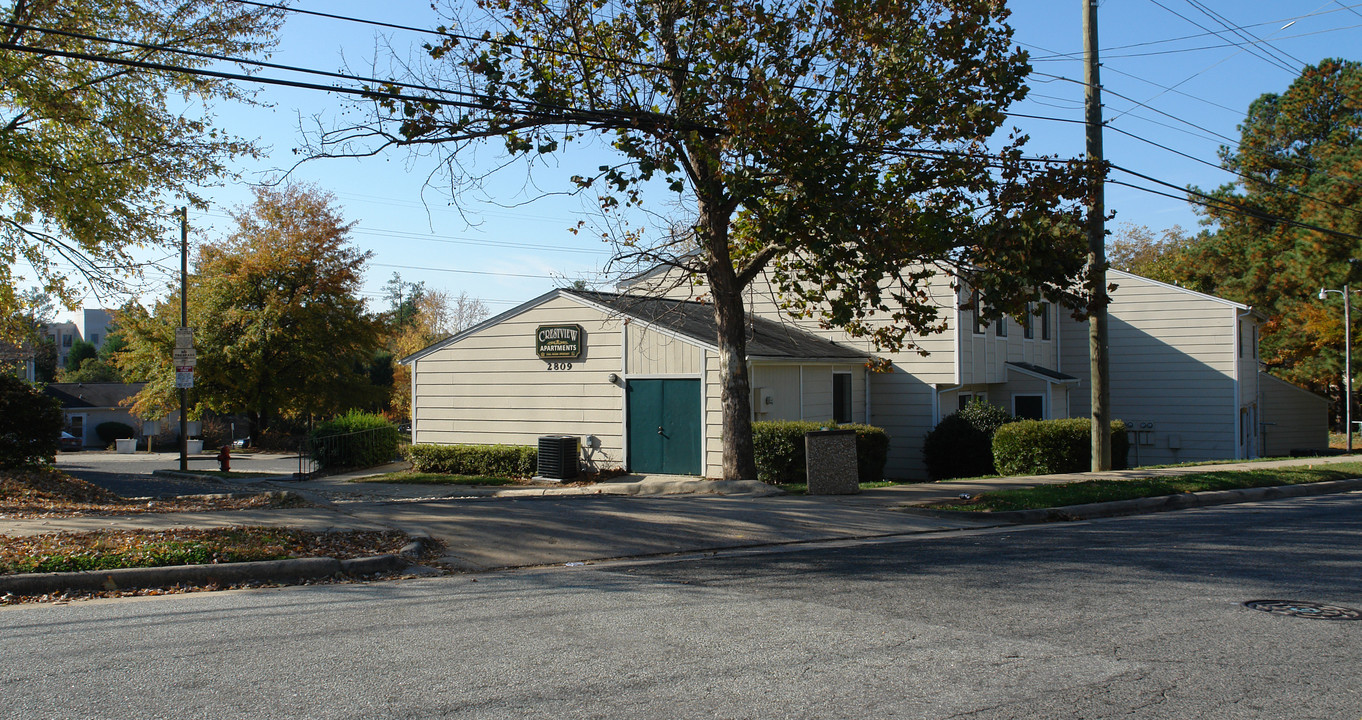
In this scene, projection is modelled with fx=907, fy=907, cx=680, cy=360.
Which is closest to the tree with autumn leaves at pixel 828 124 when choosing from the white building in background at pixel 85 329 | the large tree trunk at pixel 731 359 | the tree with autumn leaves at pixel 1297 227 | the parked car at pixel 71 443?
the large tree trunk at pixel 731 359

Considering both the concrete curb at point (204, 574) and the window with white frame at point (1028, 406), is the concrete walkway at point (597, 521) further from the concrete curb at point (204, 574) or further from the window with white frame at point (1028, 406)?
the window with white frame at point (1028, 406)

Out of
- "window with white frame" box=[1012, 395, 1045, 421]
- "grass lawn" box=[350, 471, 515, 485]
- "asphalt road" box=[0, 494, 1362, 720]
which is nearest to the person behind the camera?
"asphalt road" box=[0, 494, 1362, 720]

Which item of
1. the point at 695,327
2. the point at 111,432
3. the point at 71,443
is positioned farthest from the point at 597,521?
the point at 111,432

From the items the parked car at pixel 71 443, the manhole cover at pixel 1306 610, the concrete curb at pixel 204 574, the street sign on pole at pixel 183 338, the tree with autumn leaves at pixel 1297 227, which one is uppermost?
the tree with autumn leaves at pixel 1297 227

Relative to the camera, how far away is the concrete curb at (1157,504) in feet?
39.1

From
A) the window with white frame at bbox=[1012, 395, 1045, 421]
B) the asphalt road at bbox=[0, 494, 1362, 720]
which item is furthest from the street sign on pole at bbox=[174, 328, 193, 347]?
the window with white frame at bbox=[1012, 395, 1045, 421]

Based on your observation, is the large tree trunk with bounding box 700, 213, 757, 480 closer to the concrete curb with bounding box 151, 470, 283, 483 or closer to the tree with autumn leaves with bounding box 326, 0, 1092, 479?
the tree with autumn leaves with bounding box 326, 0, 1092, 479

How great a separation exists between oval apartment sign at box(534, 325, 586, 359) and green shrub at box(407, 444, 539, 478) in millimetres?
2224

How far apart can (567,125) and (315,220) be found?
30.9m

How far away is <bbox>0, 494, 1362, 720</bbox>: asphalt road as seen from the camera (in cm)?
456

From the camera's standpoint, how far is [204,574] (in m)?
7.61

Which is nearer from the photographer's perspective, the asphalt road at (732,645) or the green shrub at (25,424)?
the asphalt road at (732,645)

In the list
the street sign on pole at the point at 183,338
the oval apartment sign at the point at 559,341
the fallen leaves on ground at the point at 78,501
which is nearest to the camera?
the fallen leaves on ground at the point at 78,501

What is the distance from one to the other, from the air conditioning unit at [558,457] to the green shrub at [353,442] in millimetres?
8135
